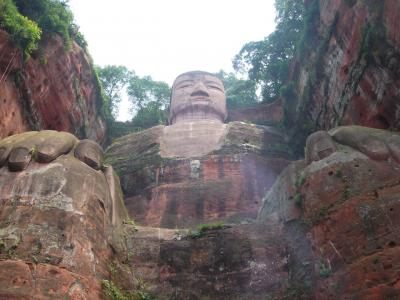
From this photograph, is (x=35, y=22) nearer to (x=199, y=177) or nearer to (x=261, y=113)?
(x=199, y=177)

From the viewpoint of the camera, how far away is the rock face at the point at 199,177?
38.9 feet

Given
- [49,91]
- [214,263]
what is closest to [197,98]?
[49,91]

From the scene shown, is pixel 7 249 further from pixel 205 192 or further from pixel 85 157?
pixel 205 192

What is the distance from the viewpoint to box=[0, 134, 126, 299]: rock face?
5.97 m

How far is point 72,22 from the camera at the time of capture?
1393 cm

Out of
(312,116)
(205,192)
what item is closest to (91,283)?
(205,192)

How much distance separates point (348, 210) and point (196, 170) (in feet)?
21.2

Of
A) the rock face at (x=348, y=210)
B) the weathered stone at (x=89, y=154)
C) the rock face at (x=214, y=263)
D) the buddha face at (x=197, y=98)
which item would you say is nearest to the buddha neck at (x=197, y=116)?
the buddha face at (x=197, y=98)

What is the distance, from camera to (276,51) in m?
20.5

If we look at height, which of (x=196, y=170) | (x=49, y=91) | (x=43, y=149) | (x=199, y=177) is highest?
(x=49, y=91)

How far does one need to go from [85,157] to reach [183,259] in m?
2.34

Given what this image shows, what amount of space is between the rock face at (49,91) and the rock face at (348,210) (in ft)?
19.9

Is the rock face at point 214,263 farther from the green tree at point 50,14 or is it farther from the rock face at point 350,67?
the green tree at point 50,14

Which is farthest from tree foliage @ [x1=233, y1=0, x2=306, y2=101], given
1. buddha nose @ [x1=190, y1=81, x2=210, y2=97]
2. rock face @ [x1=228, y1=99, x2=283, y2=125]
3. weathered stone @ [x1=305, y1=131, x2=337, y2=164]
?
weathered stone @ [x1=305, y1=131, x2=337, y2=164]
